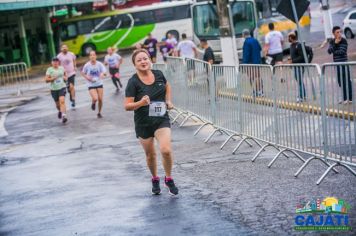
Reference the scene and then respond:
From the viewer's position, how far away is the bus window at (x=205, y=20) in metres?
30.1

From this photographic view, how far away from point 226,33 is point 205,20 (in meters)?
8.37

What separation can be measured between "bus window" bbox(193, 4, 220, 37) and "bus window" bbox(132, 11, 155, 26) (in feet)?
78.9

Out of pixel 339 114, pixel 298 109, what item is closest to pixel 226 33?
pixel 298 109

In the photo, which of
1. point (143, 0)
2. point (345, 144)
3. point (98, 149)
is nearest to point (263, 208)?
point (345, 144)

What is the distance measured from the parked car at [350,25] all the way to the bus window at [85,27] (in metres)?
20.4

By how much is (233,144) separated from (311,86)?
3.58 metres

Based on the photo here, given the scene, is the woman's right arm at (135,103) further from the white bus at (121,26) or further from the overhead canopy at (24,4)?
the white bus at (121,26)

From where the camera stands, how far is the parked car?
128 feet

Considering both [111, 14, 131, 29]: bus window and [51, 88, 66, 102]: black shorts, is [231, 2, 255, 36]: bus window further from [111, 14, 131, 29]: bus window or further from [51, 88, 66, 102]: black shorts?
[111, 14, 131, 29]: bus window

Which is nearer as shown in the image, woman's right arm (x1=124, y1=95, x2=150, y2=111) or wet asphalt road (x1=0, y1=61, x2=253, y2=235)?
wet asphalt road (x1=0, y1=61, x2=253, y2=235)

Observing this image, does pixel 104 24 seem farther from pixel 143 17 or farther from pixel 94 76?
pixel 94 76

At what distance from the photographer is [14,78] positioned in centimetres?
3278

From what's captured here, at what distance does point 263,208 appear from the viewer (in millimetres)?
8219

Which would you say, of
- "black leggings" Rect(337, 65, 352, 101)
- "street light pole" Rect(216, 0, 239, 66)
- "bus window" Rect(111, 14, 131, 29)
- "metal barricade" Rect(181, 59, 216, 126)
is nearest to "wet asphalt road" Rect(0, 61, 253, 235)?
"metal barricade" Rect(181, 59, 216, 126)
